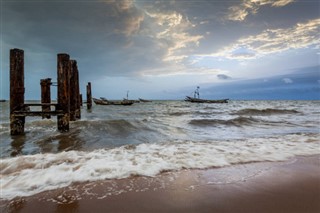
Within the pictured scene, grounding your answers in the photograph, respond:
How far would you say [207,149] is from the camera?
6.40 metres

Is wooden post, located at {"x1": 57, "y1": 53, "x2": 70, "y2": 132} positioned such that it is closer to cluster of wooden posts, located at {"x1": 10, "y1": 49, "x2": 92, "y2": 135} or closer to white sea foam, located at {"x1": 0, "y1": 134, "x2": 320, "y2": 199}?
cluster of wooden posts, located at {"x1": 10, "y1": 49, "x2": 92, "y2": 135}

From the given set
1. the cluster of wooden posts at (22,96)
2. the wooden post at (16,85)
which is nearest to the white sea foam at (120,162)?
the cluster of wooden posts at (22,96)

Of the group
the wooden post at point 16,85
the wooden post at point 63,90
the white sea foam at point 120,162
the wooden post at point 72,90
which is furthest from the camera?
the wooden post at point 72,90

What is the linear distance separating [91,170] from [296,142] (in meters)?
6.31

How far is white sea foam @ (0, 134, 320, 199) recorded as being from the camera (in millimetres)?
4012

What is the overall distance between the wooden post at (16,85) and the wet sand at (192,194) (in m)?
6.66

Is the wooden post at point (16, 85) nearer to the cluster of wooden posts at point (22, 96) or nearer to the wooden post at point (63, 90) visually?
the cluster of wooden posts at point (22, 96)

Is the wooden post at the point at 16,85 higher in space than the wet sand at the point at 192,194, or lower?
higher

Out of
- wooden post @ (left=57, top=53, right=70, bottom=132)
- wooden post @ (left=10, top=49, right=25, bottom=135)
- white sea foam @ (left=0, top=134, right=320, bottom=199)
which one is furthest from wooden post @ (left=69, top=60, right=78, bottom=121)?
white sea foam @ (left=0, top=134, right=320, bottom=199)

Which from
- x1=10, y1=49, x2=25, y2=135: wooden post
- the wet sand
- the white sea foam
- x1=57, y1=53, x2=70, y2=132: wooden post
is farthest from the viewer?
x1=57, y1=53, x2=70, y2=132: wooden post

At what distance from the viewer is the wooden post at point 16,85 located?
28.7ft

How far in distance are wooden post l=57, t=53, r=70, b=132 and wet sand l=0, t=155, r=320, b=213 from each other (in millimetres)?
6112

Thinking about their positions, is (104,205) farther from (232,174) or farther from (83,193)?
(232,174)

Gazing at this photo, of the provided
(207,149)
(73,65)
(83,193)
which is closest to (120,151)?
(207,149)
